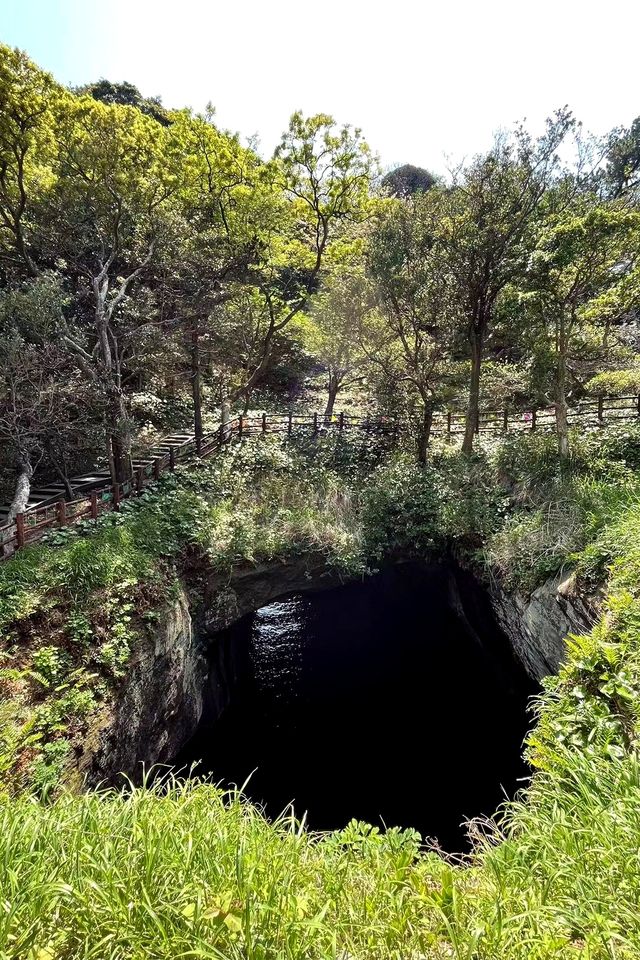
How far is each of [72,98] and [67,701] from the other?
10.8 metres

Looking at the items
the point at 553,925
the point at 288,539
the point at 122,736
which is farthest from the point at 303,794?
the point at 553,925

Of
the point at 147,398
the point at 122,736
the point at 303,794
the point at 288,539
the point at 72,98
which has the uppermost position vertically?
the point at 72,98

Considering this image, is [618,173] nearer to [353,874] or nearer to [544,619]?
[544,619]

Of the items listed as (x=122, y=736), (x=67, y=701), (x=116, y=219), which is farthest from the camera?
(x=116, y=219)

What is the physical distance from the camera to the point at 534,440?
1241 centimetres

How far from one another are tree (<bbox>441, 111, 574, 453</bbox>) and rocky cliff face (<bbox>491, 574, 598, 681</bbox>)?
8071 mm

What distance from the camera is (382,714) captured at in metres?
11.4

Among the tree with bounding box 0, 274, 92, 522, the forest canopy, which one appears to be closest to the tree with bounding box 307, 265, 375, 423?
the forest canopy

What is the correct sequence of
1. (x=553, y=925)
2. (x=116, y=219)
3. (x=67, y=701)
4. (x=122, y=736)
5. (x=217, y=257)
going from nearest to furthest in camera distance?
(x=553, y=925) < (x=67, y=701) < (x=122, y=736) < (x=116, y=219) < (x=217, y=257)

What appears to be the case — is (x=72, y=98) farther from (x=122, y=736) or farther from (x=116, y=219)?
(x=122, y=736)

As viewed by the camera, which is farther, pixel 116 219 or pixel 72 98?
pixel 116 219

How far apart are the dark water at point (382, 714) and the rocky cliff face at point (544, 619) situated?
53.4 inches

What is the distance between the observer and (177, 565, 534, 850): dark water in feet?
29.3

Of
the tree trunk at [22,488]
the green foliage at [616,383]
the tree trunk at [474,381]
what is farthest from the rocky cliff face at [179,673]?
the green foliage at [616,383]
